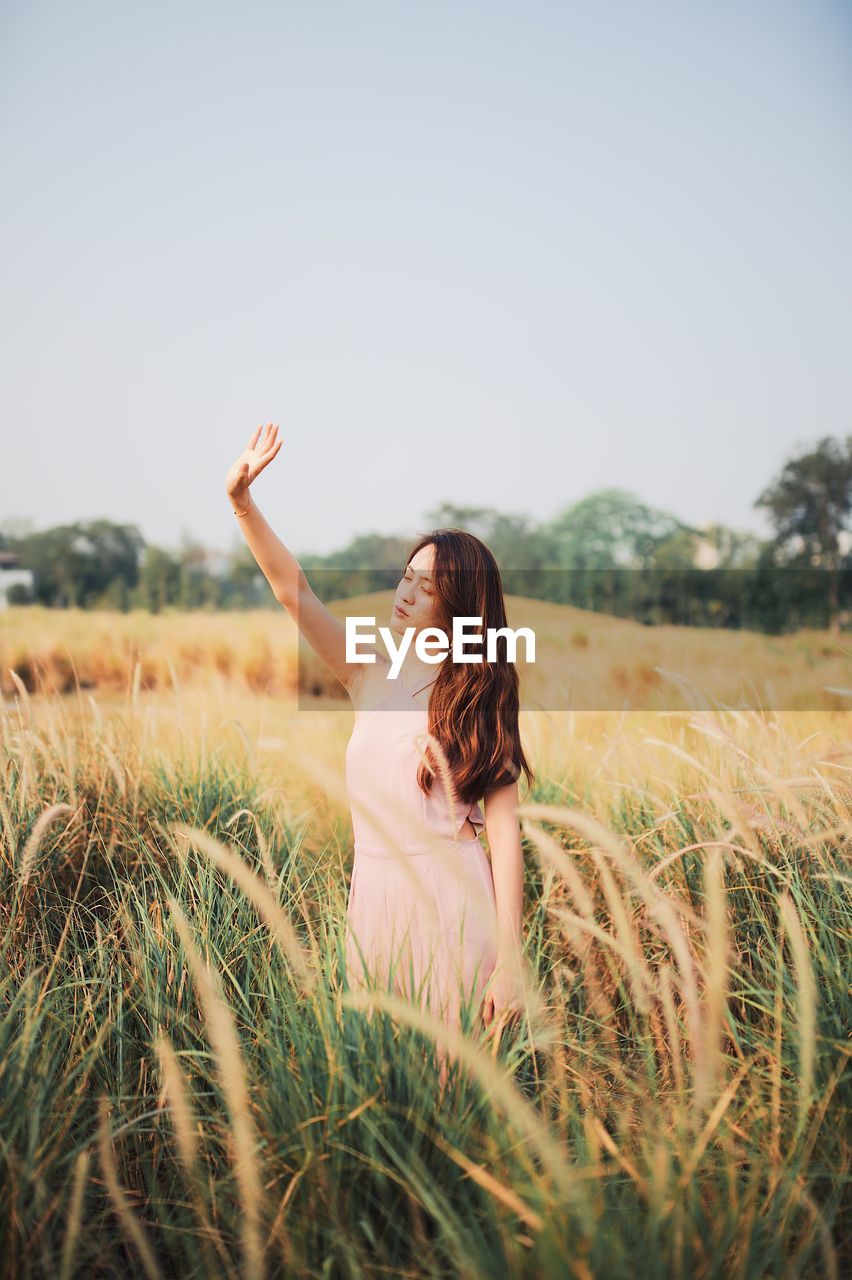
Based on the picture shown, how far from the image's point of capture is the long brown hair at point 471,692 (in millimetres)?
2337

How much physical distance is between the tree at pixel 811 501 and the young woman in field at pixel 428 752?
22.3 m

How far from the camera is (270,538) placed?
2688 millimetres

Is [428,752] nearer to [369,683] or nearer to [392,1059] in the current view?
[369,683]

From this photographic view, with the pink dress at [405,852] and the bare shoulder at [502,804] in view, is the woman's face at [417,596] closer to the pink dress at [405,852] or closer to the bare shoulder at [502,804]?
the pink dress at [405,852]

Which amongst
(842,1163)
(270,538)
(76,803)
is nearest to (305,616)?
(270,538)

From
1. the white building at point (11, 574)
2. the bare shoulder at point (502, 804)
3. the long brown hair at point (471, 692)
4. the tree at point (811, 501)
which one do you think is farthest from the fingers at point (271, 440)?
the white building at point (11, 574)

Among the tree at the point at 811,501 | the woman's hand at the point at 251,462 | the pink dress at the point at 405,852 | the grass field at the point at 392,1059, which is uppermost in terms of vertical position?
the tree at the point at 811,501

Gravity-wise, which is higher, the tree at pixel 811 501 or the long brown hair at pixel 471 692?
the tree at pixel 811 501

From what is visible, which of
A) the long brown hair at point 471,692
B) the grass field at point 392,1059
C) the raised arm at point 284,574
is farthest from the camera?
the raised arm at point 284,574

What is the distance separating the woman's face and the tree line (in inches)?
578

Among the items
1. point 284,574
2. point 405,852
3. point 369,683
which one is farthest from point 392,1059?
point 284,574

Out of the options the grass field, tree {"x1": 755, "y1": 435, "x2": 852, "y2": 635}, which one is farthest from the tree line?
the grass field

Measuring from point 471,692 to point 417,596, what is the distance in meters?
0.33

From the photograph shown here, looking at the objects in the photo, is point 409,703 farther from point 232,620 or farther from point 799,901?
point 232,620
